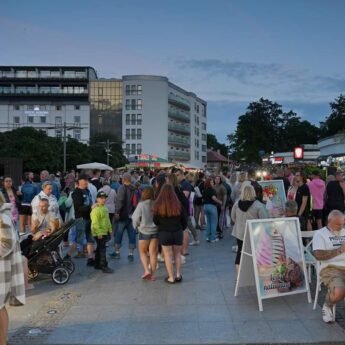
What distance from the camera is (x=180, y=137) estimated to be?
106750 millimetres

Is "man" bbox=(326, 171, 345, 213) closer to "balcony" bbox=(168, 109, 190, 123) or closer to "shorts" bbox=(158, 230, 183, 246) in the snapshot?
"shorts" bbox=(158, 230, 183, 246)

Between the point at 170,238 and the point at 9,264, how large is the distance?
375 centimetres

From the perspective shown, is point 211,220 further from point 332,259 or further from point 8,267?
point 8,267

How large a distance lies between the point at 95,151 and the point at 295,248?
2811 inches

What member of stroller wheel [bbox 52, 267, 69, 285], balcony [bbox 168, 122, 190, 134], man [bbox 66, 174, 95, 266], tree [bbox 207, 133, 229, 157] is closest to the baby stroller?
stroller wheel [bbox 52, 267, 69, 285]

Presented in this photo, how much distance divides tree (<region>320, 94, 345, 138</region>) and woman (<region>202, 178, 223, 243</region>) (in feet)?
303

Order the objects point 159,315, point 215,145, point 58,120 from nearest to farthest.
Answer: point 159,315 → point 58,120 → point 215,145

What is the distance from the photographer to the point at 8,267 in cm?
436

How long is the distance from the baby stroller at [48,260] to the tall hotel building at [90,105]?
89.8 m

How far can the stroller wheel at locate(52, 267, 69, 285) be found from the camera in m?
7.89

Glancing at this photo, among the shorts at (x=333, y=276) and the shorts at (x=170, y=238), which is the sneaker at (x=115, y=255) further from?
the shorts at (x=333, y=276)

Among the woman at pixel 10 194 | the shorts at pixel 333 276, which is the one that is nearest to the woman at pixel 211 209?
the woman at pixel 10 194

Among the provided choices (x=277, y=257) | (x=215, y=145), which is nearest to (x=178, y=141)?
(x=215, y=145)

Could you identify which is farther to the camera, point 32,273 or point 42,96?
point 42,96
